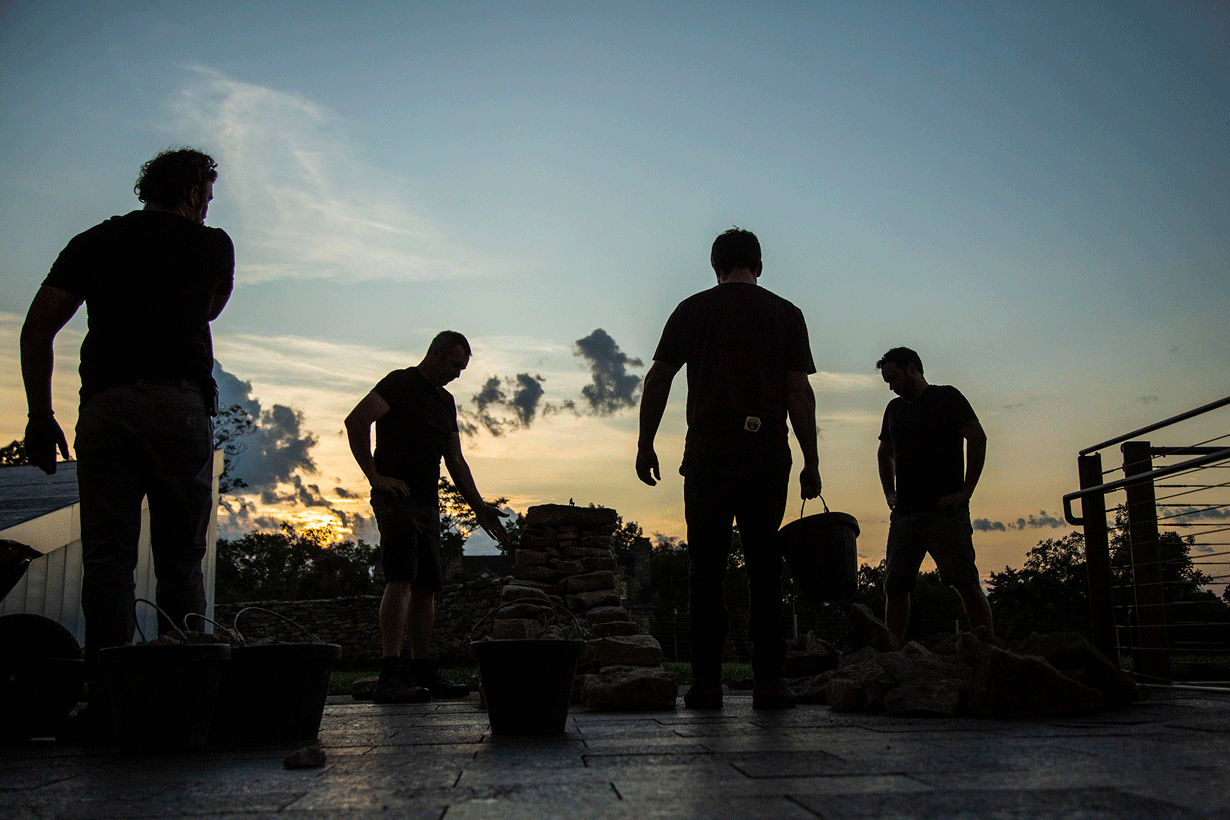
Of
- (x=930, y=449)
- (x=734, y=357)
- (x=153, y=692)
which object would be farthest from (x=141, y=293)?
(x=930, y=449)

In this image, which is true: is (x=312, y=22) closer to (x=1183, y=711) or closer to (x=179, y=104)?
(x=179, y=104)

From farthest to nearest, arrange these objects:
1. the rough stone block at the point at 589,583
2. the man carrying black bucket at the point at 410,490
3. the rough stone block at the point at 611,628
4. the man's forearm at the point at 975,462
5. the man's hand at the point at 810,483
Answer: the rough stone block at the point at 589,583, the rough stone block at the point at 611,628, the man's forearm at the point at 975,462, the man carrying black bucket at the point at 410,490, the man's hand at the point at 810,483

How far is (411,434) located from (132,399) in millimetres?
1916

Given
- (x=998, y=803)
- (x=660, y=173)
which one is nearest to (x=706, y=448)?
(x=998, y=803)

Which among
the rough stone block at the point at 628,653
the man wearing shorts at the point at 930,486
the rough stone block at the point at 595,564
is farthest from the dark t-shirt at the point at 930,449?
the rough stone block at the point at 595,564

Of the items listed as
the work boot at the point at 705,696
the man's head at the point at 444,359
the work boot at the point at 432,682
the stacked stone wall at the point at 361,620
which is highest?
the man's head at the point at 444,359

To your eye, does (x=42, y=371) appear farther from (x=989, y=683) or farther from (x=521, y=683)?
(x=989, y=683)

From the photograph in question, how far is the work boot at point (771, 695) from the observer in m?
3.36

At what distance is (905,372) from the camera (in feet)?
16.5

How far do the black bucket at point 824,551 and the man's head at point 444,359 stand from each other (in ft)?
6.61

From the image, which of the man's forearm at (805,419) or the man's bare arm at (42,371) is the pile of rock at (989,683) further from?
the man's bare arm at (42,371)

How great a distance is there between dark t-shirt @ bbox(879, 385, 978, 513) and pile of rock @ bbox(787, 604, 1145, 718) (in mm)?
1145

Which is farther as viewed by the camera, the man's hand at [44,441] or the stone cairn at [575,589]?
the stone cairn at [575,589]

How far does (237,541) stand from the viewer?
151 feet
